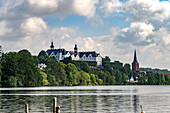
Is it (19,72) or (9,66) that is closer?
(9,66)

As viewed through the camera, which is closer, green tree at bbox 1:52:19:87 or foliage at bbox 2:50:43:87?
foliage at bbox 2:50:43:87

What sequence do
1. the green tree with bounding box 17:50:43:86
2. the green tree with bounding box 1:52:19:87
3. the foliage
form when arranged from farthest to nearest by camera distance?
the green tree with bounding box 17:50:43:86 < the green tree with bounding box 1:52:19:87 < the foliage

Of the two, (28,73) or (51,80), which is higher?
(28,73)

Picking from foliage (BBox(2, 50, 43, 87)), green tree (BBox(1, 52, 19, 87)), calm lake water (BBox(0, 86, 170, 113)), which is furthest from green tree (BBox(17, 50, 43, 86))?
calm lake water (BBox(0, 86, 170, 113))

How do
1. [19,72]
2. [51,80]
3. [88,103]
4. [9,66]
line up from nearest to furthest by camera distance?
[88,103] → [9,66] → [19,72] → [51,80]

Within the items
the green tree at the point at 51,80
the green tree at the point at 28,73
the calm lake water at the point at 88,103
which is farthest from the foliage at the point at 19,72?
the calm lake water at the point at 88,103

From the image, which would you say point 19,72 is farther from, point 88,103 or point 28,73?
point 88,103

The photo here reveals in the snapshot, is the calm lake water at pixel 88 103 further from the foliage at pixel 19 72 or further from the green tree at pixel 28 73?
the green tree at pixel 28 73

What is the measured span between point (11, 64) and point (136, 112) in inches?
4759

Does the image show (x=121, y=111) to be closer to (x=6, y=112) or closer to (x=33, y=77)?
(x=6, y=112)

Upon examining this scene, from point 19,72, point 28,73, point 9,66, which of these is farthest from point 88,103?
point 28,73

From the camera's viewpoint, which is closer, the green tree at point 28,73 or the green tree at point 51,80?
the green tree at point 28,73

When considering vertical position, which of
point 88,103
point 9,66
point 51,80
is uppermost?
point 9,66

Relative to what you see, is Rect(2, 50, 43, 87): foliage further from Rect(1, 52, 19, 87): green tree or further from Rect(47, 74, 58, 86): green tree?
Rect(47, 74, 58, 86): green tree
